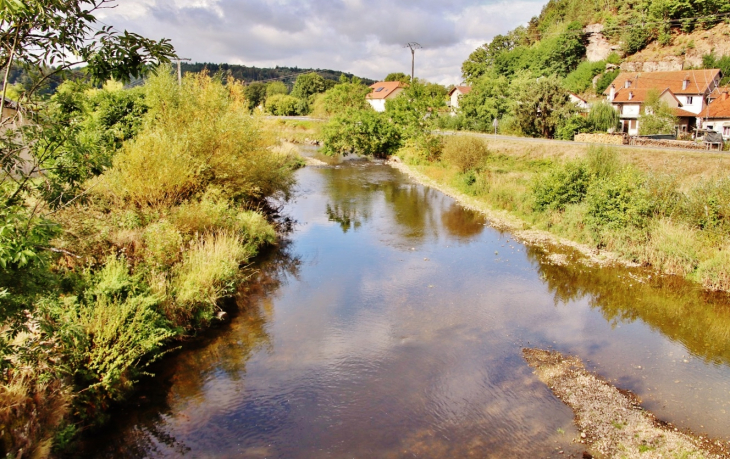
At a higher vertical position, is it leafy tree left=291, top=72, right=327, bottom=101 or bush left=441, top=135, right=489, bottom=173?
leafy tree left=291, top=72, right=327, bottom=101

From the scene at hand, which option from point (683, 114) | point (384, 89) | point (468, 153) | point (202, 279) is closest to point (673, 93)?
point (683, 114)

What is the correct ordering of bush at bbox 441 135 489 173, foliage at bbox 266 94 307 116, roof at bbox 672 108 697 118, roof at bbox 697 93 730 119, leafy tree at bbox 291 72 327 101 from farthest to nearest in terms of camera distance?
leafy tree at bbox 291 72 327 101, foliage at bbox 266 94 307 116, roof at bbox 672 108 697 118, roof at bbox 697 93 730 119, bush at bbox 441 135 489 173

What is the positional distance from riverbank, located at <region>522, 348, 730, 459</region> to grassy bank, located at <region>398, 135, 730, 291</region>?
7567 mm

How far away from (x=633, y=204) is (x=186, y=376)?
1607 cm

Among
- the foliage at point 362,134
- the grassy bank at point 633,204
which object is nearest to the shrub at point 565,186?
the grassy bank at point 633,204

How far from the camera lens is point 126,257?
11547 mm

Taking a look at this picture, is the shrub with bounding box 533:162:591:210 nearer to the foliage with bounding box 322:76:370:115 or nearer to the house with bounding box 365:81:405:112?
the foliage with bounding box 322:76:370:115

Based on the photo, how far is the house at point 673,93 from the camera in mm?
48906

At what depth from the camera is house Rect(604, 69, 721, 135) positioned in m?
48.9

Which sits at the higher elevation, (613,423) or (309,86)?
(309,86)

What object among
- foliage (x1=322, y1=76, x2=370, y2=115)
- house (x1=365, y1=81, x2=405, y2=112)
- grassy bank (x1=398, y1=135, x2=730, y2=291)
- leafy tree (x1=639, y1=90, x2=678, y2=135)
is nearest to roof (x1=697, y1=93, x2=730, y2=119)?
leafy tree (x1=639, y1=90, x2=678, y2=135)

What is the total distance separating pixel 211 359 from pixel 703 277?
1431cm

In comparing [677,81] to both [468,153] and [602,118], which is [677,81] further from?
[468,153]

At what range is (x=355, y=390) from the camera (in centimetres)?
946
